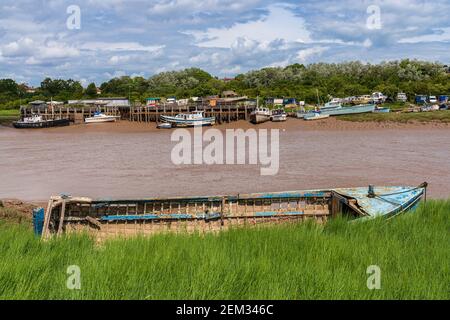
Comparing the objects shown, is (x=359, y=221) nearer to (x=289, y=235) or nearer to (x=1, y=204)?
(x=289, y=235)

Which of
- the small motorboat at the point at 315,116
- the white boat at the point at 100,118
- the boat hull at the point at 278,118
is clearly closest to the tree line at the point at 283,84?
the small motorboat at the point at 315,116

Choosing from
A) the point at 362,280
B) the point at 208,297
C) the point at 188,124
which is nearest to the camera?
the point at 208,297

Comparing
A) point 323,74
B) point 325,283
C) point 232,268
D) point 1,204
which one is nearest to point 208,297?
point 232,268

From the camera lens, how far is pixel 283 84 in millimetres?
84062

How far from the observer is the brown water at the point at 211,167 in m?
19.8

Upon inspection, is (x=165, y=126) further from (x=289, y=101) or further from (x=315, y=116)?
(x=289, y=101)

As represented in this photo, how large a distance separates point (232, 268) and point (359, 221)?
413 cm

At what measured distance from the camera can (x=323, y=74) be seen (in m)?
86.6

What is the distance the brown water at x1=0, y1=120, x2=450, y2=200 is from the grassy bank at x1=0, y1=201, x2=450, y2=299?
35.2ft

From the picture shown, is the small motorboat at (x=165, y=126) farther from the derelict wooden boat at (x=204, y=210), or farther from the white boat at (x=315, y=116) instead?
the derelict wooden boat at (x=204, y=210)

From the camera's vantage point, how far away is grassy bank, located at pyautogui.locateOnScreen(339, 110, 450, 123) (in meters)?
48.5

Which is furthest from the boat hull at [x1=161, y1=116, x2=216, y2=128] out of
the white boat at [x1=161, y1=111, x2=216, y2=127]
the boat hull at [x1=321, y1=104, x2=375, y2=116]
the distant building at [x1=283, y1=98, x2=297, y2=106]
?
the distant building at [x1=283, y1=98, x2=297, y2=106]

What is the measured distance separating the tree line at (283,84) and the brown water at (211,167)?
32318mm

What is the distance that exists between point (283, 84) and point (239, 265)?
263ft
